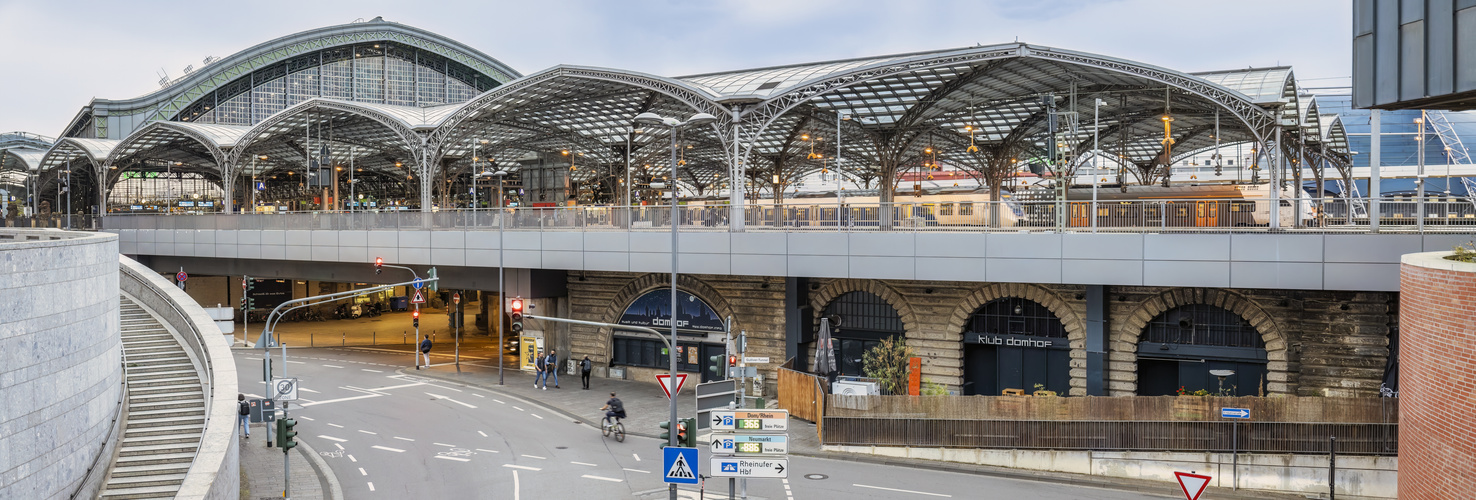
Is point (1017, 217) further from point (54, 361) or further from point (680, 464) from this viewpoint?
point (54, 361)

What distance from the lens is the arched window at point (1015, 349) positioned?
3103 cm

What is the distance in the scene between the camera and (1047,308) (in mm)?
30719

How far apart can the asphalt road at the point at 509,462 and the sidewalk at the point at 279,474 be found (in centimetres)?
34

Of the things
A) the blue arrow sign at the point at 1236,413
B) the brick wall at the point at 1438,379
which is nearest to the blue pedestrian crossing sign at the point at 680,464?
the brick wall at the point at 1438,379

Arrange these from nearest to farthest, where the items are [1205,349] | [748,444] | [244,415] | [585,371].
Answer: [748,444] → [244,415] → [1205,349] → [585,371]

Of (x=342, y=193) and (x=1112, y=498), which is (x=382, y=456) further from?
(x=342, y=193)

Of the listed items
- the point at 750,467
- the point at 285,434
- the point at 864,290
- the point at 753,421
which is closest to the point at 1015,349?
the point at 864,290

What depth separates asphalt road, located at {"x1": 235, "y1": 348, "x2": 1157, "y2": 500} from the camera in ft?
74.7

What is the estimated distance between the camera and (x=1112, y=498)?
2273 centimetres

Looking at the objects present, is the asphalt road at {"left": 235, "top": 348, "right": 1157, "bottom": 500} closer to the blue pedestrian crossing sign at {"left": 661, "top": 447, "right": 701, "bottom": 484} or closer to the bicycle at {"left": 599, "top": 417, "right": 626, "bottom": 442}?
the bicycle at {"left": 599, "top": 417, "right": 626, "bottom": 442}

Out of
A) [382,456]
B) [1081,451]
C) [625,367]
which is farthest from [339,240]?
[1081,451]

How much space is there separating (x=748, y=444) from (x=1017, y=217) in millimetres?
14819

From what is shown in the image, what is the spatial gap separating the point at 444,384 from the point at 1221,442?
2770 cm

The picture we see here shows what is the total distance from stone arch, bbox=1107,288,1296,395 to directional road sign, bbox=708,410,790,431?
54.0 feet
